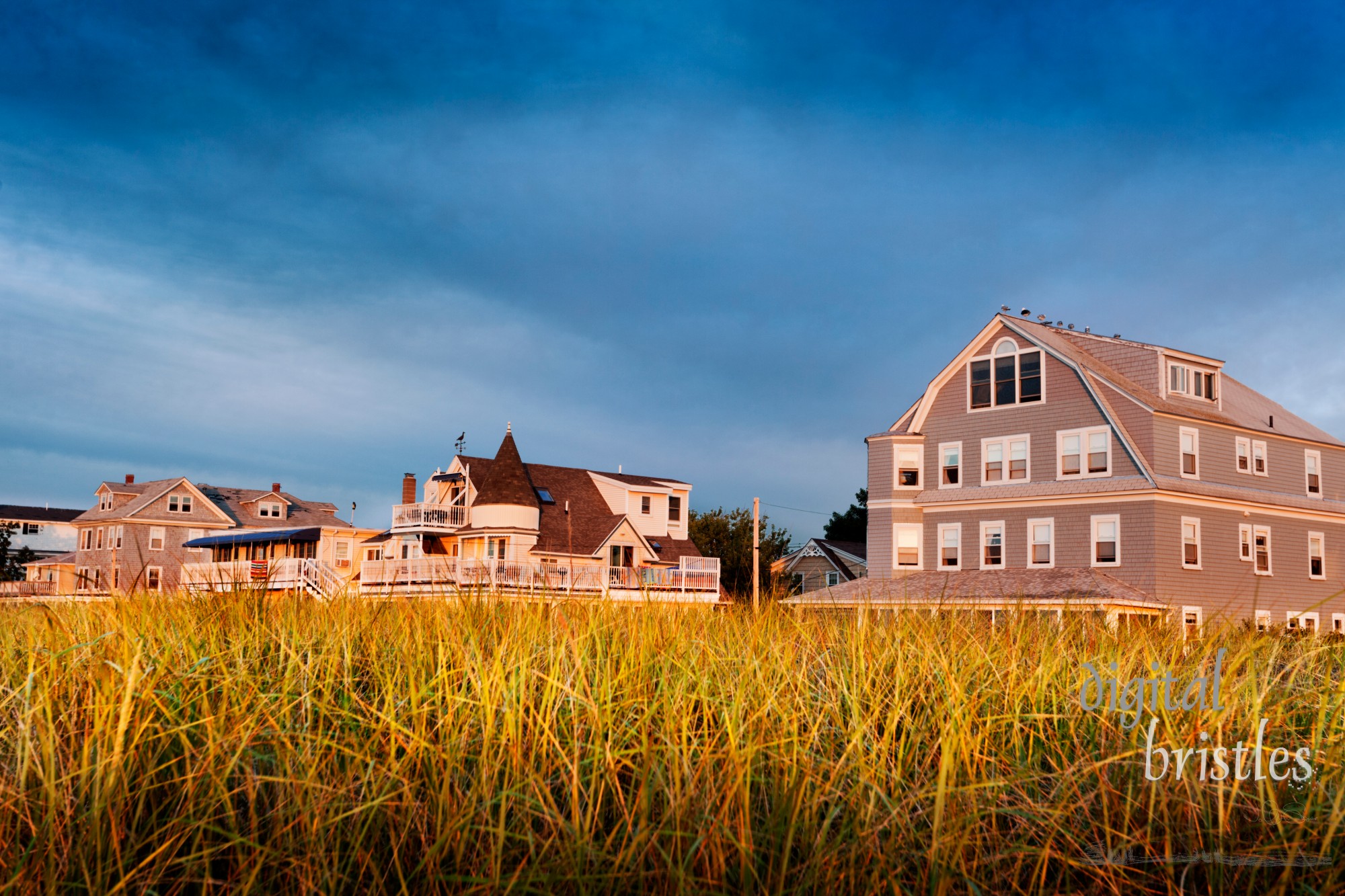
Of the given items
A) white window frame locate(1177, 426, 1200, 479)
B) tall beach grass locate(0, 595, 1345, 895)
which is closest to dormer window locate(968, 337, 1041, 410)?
white window frame locate(1177, 426, 1200, 479)

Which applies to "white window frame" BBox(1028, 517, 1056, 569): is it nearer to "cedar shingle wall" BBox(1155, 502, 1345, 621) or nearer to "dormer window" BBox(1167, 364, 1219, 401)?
"cedar shingle wall" BBox(1155, 502, 1345, 621)

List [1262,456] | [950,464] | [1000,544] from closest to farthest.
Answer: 1. [1000,544]
2. [1262,456]
3. [950,464]

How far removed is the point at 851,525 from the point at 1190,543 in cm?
4066

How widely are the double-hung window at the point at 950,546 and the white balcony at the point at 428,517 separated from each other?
24.5 m

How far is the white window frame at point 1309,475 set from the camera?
41594mm

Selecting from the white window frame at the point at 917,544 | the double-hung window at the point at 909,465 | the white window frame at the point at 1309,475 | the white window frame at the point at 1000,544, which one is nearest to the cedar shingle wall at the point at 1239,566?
the white window frame at the point at 1309,475

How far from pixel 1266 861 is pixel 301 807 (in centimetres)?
348

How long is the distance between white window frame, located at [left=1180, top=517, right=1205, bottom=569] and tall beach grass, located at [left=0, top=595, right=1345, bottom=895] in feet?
109

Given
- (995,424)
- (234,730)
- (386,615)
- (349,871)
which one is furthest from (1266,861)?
(995,424)

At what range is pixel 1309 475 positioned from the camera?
41.8 metres

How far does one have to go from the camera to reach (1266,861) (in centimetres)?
366

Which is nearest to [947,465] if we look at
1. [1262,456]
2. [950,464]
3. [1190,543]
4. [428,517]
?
[950,464]

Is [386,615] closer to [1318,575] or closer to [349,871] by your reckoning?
[349,871]

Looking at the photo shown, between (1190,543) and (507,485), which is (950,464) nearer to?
(1190,543)
